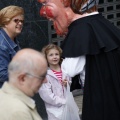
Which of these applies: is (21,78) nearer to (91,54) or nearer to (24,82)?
(24,82)

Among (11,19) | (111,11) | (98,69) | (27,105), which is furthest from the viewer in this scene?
(111,11)

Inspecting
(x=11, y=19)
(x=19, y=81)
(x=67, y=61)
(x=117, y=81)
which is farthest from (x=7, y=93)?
(x=11, y=19)

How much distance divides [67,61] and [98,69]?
0.99ft

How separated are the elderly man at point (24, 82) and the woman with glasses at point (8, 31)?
1.57m

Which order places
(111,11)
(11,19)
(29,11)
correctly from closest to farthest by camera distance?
1. (11,19)
2. (29,11)
3. (111,11)

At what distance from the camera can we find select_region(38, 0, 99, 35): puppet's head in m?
4.03

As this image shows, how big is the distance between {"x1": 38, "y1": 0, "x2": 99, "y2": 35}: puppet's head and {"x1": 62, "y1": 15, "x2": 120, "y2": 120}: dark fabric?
0.08 metres

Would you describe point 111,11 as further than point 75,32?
Yes

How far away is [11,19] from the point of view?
4445 millimetres

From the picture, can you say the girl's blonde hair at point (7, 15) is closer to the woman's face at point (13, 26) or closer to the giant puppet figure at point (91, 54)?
the woman's face at point (13, 26)

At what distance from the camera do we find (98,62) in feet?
12.9

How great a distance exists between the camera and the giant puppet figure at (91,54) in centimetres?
392

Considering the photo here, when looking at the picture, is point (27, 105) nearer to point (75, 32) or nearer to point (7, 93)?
point (7, 93)

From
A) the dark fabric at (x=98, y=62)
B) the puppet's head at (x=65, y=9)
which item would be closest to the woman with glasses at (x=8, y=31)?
the puppet's head at (x=65, y=9)
